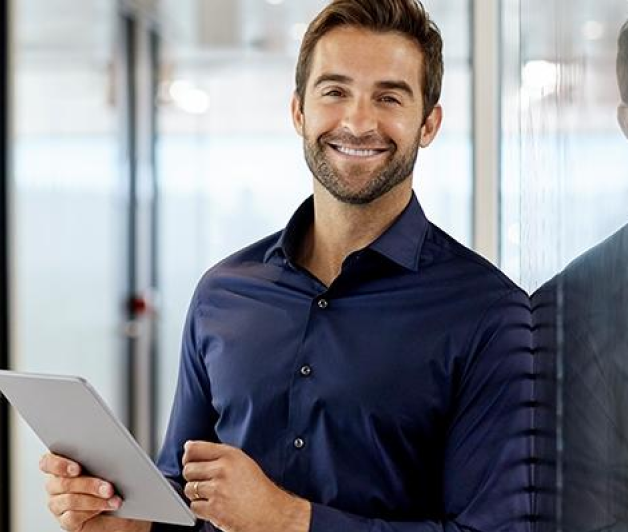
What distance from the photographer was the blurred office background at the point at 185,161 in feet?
3.67

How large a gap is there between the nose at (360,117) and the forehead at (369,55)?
30 mm

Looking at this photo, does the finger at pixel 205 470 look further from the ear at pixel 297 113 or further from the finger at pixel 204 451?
the ear at pixel 297 113

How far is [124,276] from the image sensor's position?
4.71 metres

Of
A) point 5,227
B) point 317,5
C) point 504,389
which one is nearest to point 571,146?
point 504,389

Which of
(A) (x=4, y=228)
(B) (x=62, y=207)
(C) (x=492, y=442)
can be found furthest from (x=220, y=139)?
(C) (x=492, y=442)

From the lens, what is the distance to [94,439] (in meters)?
1.31

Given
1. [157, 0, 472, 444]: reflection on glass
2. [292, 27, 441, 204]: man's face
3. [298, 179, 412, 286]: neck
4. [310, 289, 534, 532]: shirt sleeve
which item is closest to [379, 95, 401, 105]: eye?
[292, 27, 441, 204]: man's face

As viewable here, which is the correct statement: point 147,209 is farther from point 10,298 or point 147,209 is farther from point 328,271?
point 328,271

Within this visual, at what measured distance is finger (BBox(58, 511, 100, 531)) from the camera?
1.38 metres

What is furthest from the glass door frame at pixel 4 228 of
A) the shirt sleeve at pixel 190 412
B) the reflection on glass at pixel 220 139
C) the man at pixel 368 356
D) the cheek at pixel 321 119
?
the cheek at pixel 321 119

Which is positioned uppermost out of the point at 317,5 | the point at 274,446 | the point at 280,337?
the point at 317,5

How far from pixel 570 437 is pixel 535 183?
37 cm

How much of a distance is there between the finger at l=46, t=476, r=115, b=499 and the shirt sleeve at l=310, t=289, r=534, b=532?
0.75ft

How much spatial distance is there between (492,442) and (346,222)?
315 mm
